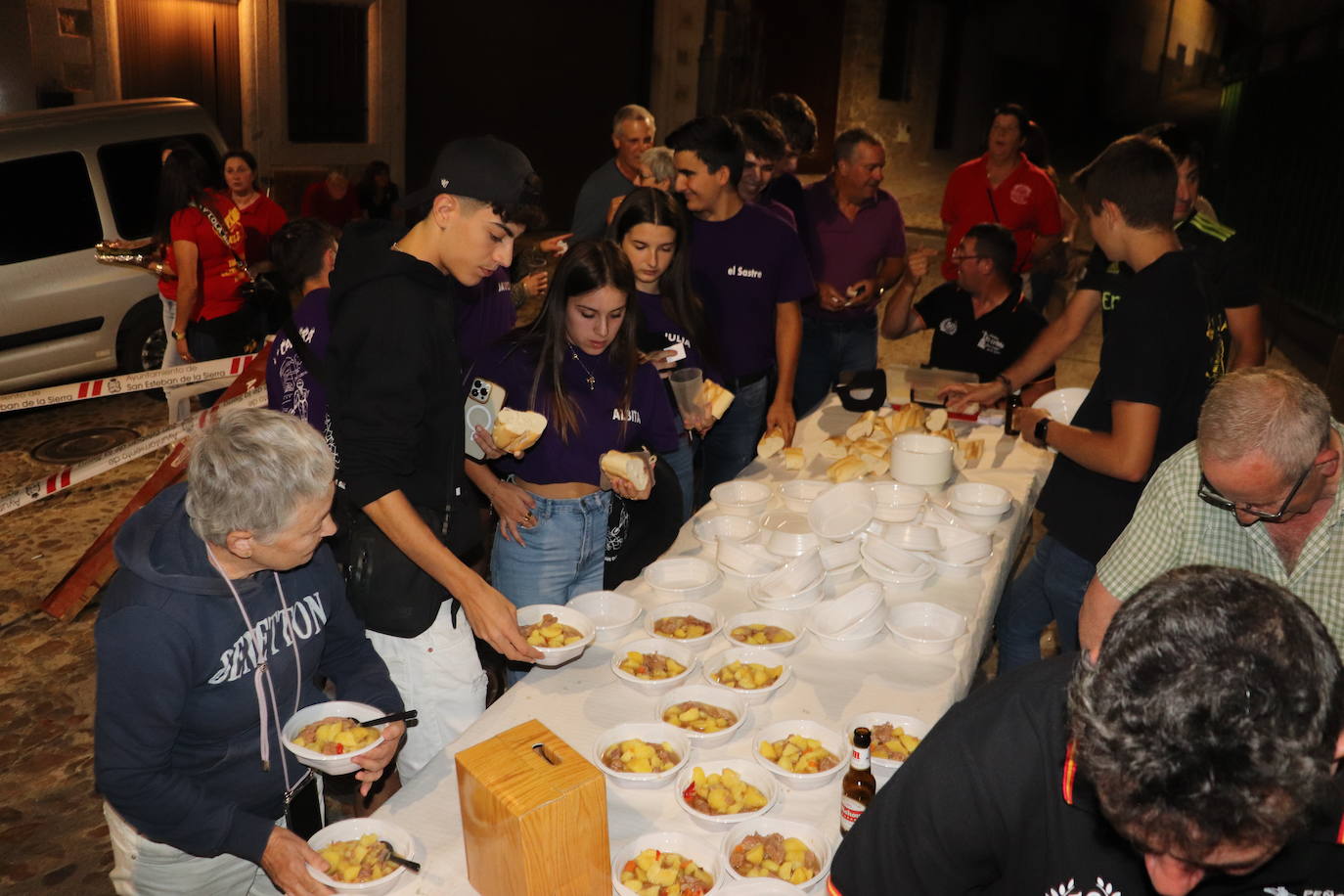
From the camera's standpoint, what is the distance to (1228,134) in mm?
17828

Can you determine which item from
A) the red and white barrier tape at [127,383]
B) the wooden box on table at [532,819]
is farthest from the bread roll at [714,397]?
the red and white barrier tape at [127,383]

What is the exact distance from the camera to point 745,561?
3.52m

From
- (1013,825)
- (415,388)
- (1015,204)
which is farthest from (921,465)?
(1015,204)

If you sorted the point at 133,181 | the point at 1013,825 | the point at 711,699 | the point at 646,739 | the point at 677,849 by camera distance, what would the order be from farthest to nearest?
1. the point at 133,181
2. the point at 711,699
3. the point at 646,739
4. the point at 677,849
5. the point at 1013,825

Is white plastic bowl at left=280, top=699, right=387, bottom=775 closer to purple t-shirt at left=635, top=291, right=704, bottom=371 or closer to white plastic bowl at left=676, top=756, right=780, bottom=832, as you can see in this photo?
white plastic bowl at left=676, top=756, right=780, bottom=832

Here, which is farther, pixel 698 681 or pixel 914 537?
pixel 914 537

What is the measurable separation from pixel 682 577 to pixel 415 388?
1141 millimetres

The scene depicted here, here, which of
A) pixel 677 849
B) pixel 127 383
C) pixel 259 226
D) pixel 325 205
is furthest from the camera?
pixel 325 205

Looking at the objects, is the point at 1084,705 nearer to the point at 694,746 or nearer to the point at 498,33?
the point at 694,746

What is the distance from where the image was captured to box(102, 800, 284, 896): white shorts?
2436 mm

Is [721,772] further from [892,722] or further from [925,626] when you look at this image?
[925,626]

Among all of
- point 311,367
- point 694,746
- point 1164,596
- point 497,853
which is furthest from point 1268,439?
A: point 311,367

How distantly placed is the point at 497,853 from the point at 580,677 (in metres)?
0.91

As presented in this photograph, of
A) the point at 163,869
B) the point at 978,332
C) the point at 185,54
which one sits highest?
the point at 185,54
